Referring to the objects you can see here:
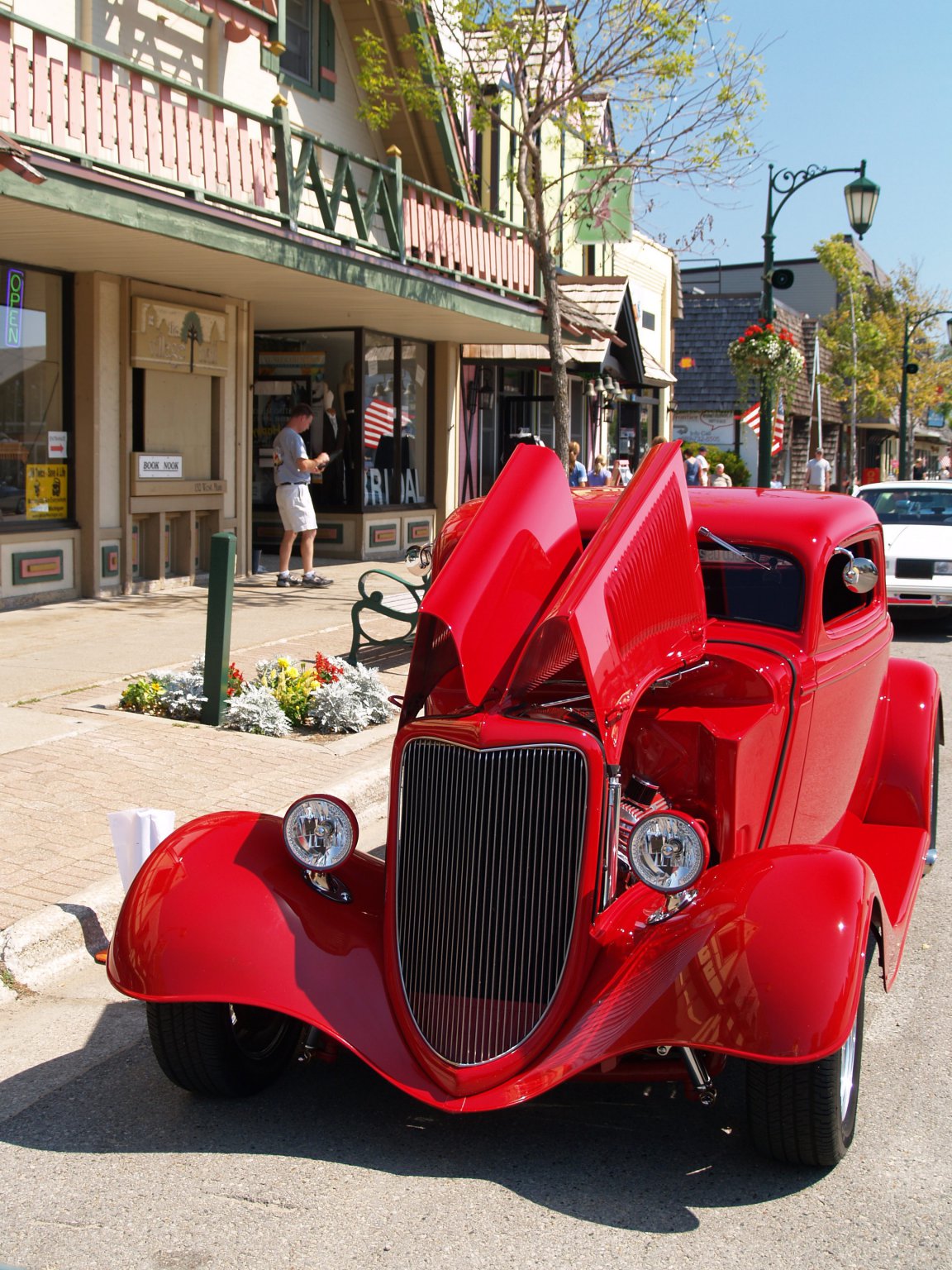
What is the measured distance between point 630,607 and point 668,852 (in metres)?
0.76

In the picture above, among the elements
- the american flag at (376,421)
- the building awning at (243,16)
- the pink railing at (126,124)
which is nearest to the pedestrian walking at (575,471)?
the american flag at (376,421)

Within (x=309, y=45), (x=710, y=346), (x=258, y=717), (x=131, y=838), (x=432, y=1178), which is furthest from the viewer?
(x=710, y=346)

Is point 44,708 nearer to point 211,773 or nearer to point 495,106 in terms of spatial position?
point 211,773

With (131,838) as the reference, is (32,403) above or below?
above

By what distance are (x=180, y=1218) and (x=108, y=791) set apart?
3.51 meters

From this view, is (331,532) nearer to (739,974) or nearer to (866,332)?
(739,974)

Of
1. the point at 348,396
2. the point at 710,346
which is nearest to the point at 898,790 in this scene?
the point at 348,396

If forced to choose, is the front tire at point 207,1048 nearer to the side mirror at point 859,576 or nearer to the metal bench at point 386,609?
the side mirror at point 859,576

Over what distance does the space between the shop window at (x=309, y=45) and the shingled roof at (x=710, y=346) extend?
23471 millimetres

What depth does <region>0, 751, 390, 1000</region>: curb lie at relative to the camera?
468 cm

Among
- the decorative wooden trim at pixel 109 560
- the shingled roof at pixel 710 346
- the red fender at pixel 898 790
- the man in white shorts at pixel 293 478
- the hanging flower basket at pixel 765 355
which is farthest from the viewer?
the shingled roof at pixel 710 346

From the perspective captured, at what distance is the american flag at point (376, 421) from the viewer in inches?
703

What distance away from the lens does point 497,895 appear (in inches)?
137

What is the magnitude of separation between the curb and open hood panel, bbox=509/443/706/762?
2.19 meters
